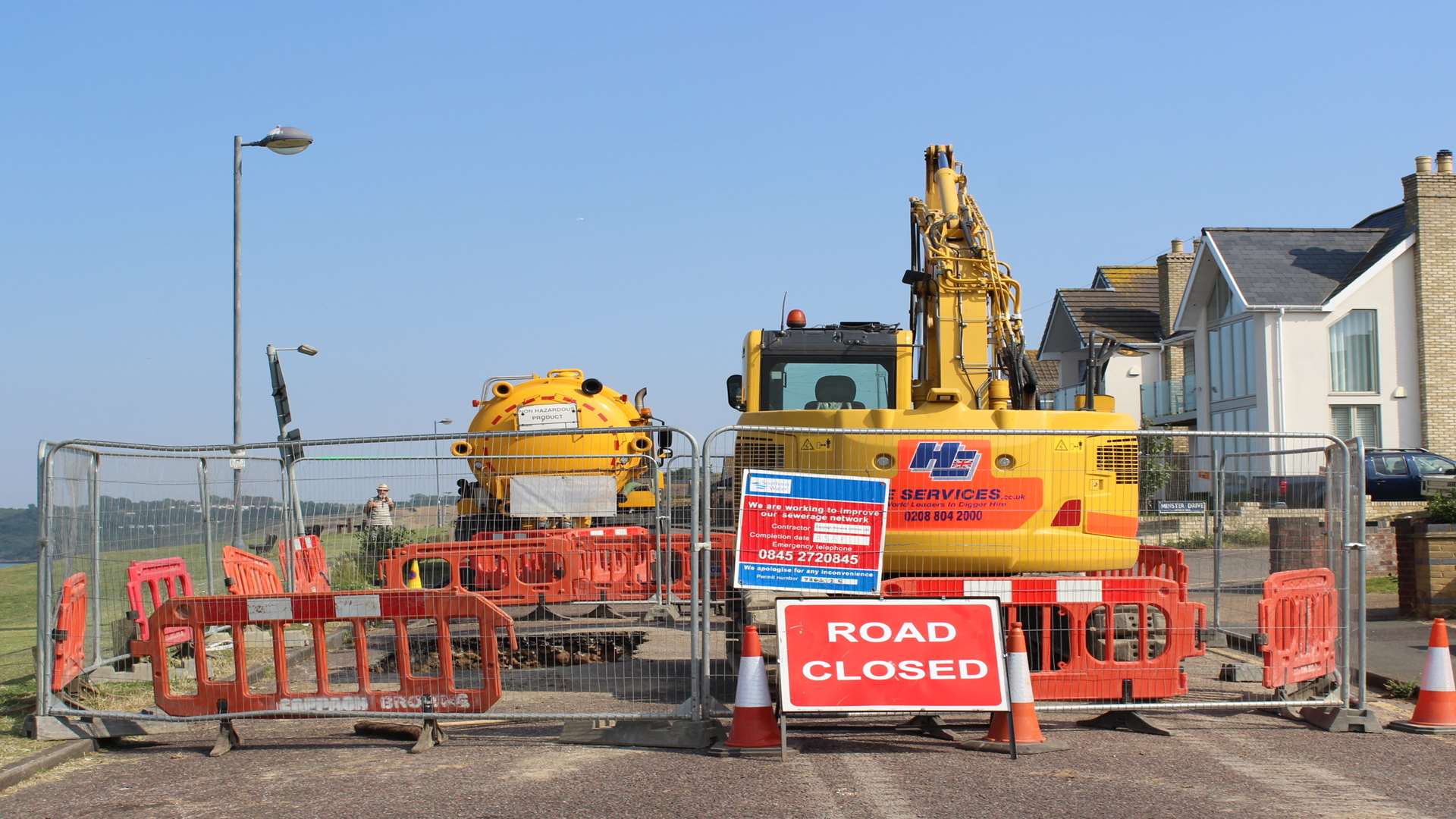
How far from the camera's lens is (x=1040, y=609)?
30.0 feet

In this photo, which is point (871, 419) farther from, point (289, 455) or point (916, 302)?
point (289, 455)

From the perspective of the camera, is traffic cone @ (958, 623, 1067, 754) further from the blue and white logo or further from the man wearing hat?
the man wearing hat

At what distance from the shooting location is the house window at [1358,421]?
3409cm

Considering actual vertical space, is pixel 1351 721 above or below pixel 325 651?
below

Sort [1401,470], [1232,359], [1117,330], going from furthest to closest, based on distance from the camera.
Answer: [1117,330]
[1232,359]
[1401,470]

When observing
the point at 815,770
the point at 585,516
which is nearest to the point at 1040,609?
the point at 815,770

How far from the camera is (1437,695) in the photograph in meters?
8.75

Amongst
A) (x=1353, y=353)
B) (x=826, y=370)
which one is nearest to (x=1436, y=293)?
(x=1353, y=353)

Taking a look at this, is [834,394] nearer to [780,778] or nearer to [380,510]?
[380,510]

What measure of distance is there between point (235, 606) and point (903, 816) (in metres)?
4.40

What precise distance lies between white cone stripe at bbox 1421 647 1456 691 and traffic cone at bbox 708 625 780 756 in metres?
4.28

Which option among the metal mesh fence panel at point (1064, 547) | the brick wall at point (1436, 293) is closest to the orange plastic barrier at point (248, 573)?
the metal mesh fence panel at point (1064, 547)

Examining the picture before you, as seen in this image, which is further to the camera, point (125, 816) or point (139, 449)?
point (139, 449)

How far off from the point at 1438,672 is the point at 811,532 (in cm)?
414
